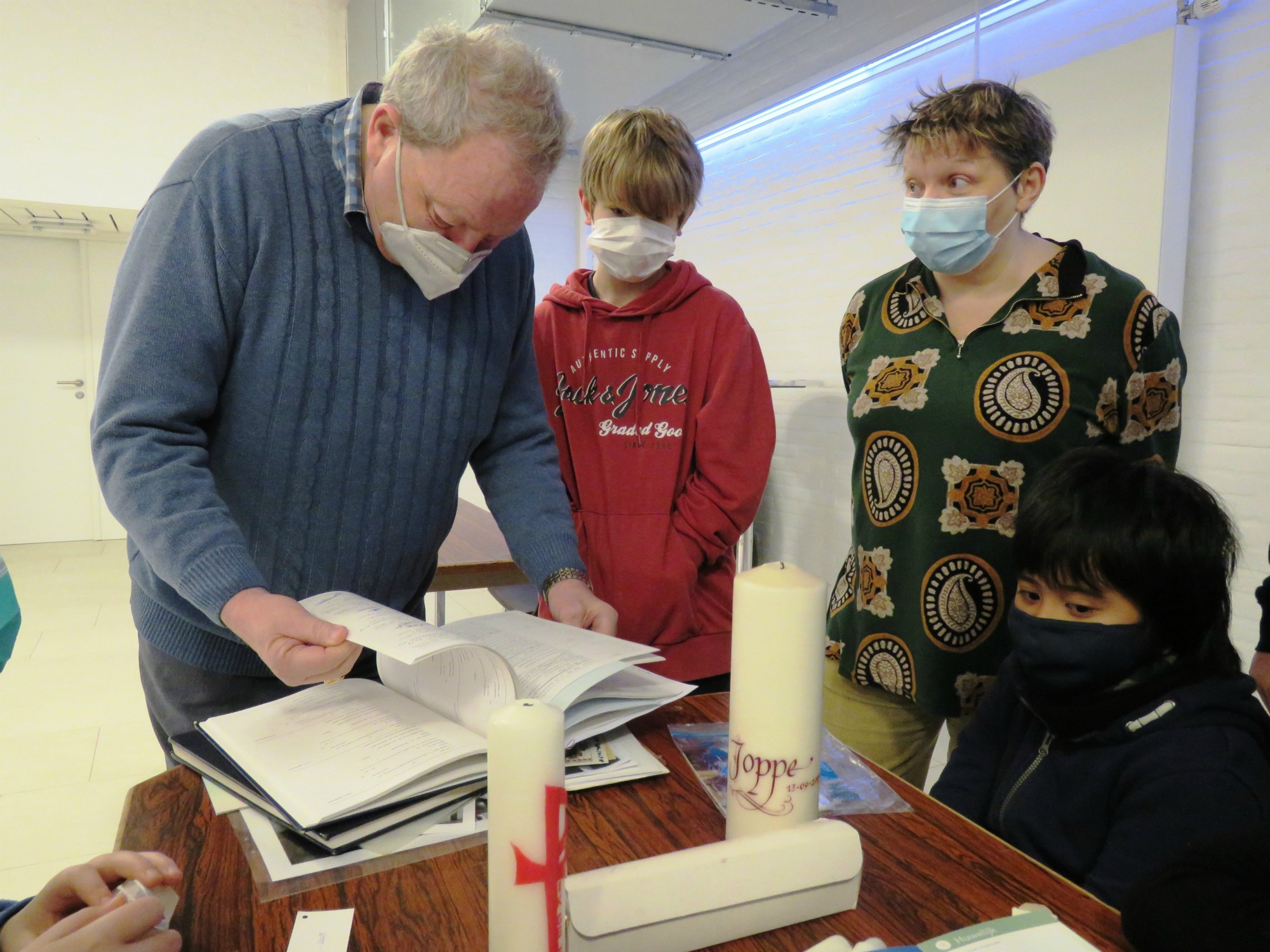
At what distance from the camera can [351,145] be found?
101cm

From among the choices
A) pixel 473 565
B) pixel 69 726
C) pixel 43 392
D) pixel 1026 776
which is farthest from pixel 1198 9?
pixel 43 392

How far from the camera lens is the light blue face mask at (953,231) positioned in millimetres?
1382

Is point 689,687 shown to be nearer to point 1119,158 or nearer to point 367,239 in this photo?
point 367,239

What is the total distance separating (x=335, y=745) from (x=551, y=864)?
1.18ft

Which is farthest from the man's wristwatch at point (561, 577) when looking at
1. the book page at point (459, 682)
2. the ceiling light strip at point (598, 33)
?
the ceiling light strip at point (598, 33)

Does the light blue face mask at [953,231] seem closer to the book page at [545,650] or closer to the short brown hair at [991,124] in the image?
the short brown hair at [991,124]

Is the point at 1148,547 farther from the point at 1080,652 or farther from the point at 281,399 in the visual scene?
the point at 281,399

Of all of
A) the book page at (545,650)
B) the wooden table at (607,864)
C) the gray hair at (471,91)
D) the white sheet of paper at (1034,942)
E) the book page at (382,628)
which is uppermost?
the gray hair at (471,91)

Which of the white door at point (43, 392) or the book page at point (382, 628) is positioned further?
the white door at point (43, 392)

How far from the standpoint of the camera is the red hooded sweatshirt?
1.47m

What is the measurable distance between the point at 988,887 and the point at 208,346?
90cm

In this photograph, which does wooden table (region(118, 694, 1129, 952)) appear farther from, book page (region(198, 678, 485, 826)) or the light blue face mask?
the light blue face mask

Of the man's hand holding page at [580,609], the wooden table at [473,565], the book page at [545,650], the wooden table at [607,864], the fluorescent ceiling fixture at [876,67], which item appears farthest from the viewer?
the fluorescent ceiling fixture at [876,67]

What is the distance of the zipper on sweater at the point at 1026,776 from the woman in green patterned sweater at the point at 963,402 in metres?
0.29
